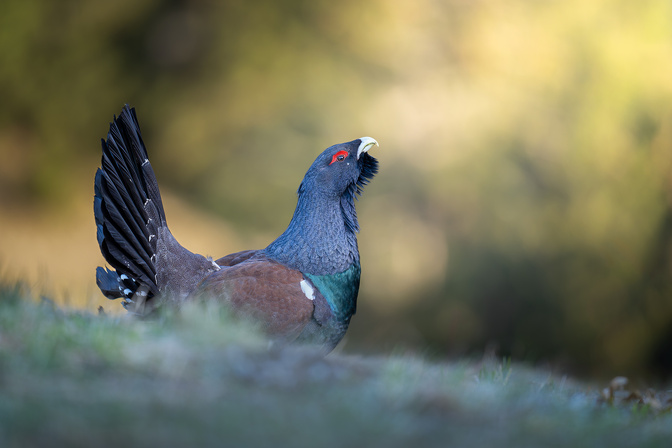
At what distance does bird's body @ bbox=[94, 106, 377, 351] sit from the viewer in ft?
14.0

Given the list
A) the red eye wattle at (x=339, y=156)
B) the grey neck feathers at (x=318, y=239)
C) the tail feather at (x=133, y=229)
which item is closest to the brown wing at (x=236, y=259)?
the grey neck feathers at (x=318, y=239)

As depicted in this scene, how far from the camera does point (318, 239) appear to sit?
15.4 ft

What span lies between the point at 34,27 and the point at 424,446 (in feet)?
34.5

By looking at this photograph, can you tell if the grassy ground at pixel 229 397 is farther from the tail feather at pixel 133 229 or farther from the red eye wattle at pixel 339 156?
the red eye wattle at pixel 339 156

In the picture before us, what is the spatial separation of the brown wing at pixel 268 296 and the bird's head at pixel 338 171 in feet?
2.57

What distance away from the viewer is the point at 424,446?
234 centimetres

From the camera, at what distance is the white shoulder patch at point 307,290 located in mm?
4376

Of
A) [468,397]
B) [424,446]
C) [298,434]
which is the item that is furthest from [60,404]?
[468,397]

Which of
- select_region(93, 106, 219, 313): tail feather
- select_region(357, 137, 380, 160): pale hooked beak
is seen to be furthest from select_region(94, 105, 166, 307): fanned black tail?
select_region(357, 137, 380, 160): pale hooked beak

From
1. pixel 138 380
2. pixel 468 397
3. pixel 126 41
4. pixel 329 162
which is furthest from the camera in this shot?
pixel 126 41

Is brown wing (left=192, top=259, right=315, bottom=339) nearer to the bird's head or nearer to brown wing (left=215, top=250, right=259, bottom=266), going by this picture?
brown wing (left=215, top=250, right=259, bottom=266)

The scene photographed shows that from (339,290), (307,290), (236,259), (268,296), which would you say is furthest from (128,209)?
(339,290)

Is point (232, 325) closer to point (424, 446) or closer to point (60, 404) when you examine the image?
point (60, 404)

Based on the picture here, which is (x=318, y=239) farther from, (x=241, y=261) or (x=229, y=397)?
(x=229, y=397)
